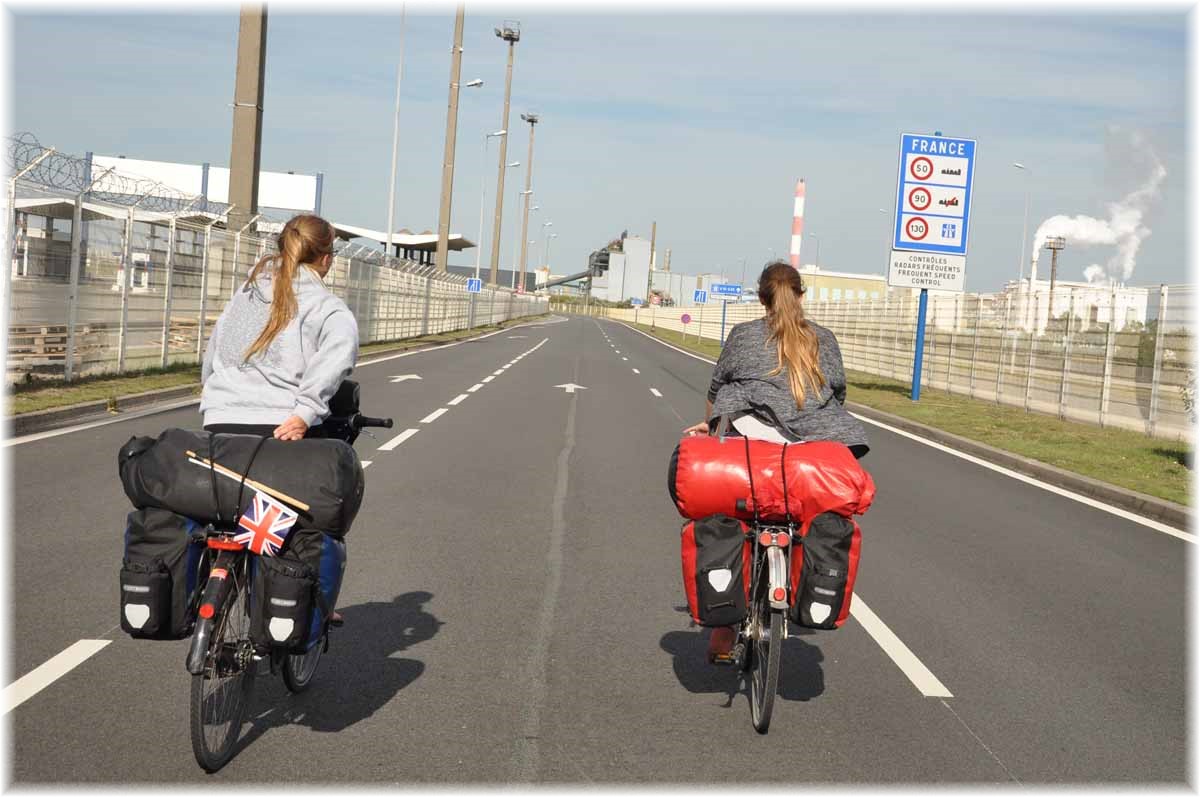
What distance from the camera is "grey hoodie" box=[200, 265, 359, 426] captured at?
427cm

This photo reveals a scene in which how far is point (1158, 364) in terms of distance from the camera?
18125mm

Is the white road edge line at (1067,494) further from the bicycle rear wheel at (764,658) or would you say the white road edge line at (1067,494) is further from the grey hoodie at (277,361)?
the grey hoodie at (277,361)

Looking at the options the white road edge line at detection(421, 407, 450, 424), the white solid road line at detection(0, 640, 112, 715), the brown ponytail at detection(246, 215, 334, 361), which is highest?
the brown ponytail at detection(246, 215, 334, 361)

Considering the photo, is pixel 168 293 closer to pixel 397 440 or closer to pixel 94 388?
pixel 94 388

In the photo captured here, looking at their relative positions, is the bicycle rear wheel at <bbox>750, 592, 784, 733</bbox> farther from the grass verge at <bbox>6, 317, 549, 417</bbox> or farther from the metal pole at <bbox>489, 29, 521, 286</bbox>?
the metal pole at <bbox>489, 29, 521, 286</bbox>

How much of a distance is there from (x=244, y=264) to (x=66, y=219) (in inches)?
316

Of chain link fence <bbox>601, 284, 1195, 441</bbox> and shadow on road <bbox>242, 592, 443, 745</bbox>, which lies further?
chain link fence <bbox>601, 284, 1195, 441</bbox>

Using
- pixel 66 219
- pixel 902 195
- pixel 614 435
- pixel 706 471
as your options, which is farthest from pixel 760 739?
pixel 902 195

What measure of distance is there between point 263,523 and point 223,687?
0.56 meters

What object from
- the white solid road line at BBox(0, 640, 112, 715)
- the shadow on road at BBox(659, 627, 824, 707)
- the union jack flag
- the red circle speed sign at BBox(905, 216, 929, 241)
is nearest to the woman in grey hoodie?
the union jack flag

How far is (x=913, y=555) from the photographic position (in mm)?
8242

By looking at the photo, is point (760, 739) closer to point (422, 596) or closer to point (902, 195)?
point (422, 596)

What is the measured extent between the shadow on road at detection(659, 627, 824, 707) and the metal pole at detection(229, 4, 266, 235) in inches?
702

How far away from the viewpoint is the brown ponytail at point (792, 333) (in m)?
4.84
